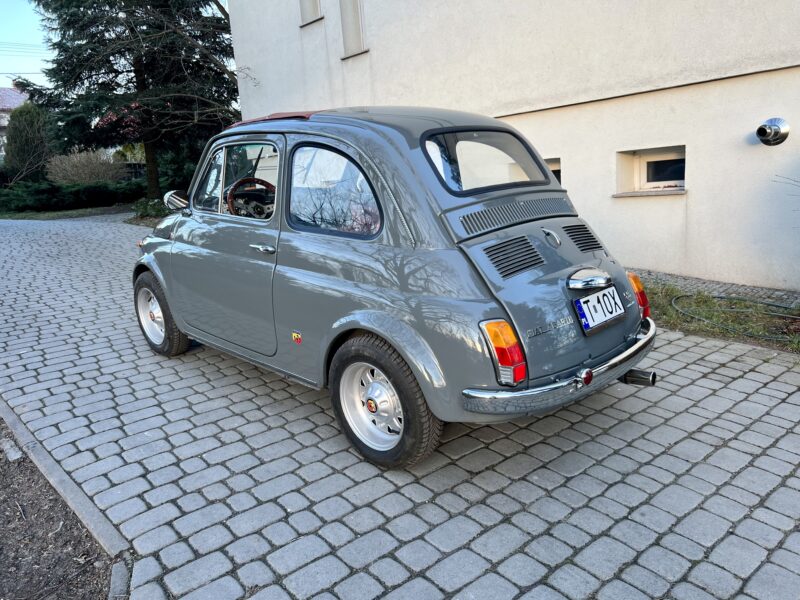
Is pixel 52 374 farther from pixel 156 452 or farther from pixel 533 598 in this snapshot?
pixel 533 598

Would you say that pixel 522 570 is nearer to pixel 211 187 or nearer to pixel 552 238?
pixel 552 238

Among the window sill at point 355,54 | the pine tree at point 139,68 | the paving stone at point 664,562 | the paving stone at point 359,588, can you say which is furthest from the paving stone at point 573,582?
the pine tree at point 139,68

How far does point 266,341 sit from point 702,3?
616 centimetres

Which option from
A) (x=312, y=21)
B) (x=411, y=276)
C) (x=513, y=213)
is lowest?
(x=411, y=276)

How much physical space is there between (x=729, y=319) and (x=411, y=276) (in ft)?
13.1

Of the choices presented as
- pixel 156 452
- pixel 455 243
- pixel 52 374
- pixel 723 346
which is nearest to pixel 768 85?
pixel 723 346

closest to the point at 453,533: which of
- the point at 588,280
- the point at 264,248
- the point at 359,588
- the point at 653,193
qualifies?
the point at 359,588

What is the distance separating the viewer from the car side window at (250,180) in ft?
13.4

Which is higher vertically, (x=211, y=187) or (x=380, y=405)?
(x=211, y=187)

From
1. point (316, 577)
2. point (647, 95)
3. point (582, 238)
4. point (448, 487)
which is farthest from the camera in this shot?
point (647, 95)

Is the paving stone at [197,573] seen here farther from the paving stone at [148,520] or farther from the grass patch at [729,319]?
the grass patch at [729,319]

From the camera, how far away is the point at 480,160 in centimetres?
376

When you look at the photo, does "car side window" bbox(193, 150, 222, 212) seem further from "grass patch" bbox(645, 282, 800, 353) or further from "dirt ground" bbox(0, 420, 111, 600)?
"grass patch" bbox(645, 282, 800, 353)

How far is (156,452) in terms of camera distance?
376cm
